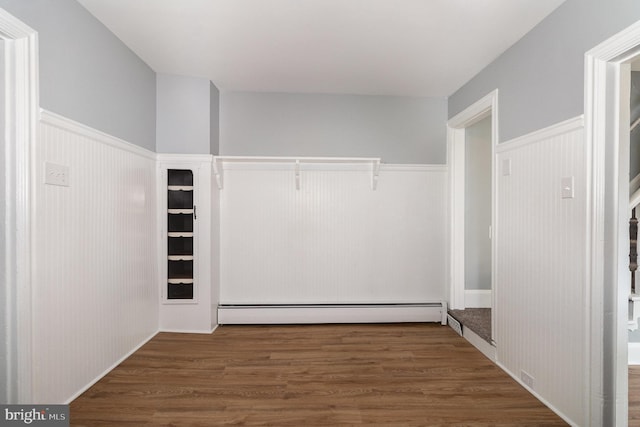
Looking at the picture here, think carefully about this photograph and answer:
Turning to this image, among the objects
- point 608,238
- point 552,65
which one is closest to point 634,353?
point 608,238

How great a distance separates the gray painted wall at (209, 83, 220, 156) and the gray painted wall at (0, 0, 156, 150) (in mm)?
→ 553

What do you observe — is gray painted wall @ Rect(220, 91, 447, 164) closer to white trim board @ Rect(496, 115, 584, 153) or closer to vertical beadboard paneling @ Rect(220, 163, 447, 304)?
vertical beadboard paneling @ Rect(220, 163, 447, 304)

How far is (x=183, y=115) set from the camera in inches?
123

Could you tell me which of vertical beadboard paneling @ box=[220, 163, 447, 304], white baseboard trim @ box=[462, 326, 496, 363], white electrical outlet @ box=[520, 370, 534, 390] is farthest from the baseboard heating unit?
white electrical outlet @ box=[520, 370, 534, 390]

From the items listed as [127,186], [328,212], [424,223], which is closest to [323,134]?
[328,212]

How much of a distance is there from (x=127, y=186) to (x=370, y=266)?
2.48 meters

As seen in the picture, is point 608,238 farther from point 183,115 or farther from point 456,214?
point 183,115

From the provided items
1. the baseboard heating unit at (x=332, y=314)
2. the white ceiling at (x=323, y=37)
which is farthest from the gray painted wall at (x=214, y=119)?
the baseboard heating unit at (x=332, y=314)

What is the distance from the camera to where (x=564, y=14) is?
1.93m

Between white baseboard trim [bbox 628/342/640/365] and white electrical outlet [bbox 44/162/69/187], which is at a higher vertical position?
white electrical outlet [bbox 44/162/69/187]

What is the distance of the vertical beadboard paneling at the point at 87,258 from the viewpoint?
71.2 inches

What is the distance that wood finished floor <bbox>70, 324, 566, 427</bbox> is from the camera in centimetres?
191
